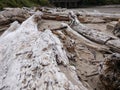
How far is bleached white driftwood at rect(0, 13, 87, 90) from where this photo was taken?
256 cm

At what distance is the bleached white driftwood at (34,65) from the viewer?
8.41 ft

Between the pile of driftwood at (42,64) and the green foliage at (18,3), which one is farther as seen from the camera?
the green foliage at (18,3)

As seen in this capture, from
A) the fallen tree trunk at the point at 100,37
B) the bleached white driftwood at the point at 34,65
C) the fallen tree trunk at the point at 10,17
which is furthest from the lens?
the fallen tree trunk at the point at 10,17

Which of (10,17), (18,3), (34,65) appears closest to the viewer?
(34,65)

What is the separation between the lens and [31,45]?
360 cm

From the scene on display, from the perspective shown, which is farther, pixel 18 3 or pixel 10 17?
pixel 18 3

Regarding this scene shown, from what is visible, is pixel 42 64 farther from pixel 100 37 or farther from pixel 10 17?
pixel 10 17

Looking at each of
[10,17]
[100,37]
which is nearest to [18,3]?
[10,17]

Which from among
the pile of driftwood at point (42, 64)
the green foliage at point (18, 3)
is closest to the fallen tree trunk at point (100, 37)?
the pile of driftwood at point (42, 64)

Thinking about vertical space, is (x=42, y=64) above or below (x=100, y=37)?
above

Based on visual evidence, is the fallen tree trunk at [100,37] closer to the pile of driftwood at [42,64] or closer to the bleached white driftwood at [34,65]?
the pile of driftwood at [42,64]

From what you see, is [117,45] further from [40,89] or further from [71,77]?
[40,89]

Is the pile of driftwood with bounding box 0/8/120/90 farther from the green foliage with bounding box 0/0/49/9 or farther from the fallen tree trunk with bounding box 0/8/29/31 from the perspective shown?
the green foliage with bounding box 0/0/49/9

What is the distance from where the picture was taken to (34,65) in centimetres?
295
